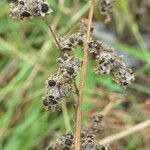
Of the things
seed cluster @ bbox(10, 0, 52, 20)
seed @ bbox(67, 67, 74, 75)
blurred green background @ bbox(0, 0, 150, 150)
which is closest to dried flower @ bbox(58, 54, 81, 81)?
seed @ bbox(67, 67, 74, 75)

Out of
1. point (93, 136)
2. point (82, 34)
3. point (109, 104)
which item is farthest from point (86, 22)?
point (109, 104)

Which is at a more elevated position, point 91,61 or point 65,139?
point 65,139

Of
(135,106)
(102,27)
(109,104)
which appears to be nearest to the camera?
(109,104)

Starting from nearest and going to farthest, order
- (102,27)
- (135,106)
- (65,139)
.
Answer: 1. (65,139)
2. (135,106)
3. (102,27)

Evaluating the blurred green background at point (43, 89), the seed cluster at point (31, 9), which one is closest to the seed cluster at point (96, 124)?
the seed cluster at point (31, 9)

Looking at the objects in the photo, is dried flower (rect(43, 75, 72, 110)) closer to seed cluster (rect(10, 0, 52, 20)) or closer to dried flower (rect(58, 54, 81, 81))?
dried flower (rect(58, 54, 81, 81))

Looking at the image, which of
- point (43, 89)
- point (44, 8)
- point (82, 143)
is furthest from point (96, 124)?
point (43, 89)

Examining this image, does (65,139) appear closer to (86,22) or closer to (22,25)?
(86,22)
